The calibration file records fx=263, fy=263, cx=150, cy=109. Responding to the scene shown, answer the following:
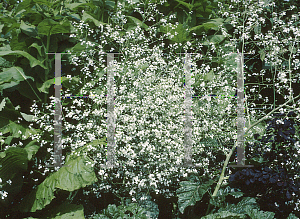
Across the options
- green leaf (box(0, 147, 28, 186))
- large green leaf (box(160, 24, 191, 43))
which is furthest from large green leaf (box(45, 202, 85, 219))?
large green leaf (box(160, 24, 191, 43))

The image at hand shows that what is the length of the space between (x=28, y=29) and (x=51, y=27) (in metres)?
0.36

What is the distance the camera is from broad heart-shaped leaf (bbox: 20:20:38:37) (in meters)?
3.30

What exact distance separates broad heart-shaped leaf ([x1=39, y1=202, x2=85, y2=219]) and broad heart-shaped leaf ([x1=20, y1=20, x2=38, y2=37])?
214 centimetres

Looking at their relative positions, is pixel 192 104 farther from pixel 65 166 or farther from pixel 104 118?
pixel 65 166

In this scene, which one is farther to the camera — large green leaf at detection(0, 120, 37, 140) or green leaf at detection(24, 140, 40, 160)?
large green leaf at detection(0, 120, 37, 140)

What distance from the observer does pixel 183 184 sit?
284 cm

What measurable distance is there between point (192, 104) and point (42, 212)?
218cm

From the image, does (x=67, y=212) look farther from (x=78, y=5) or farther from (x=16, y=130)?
(x=78, y=5)

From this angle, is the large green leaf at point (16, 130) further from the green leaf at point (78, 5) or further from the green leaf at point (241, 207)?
the green leaf at point (241, 207)

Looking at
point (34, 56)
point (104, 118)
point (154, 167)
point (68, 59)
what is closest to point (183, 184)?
point (154, 167)

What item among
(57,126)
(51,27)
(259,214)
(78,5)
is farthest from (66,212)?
(78,5)

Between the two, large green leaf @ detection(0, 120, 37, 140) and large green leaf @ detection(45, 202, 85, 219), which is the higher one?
large green leaf @ detection(0, 120, 37, 140)

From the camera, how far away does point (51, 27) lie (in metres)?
3.19

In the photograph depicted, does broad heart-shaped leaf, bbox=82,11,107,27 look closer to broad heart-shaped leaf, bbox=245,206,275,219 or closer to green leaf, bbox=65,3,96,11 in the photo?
green leaf, bbox=65,3,96,11
